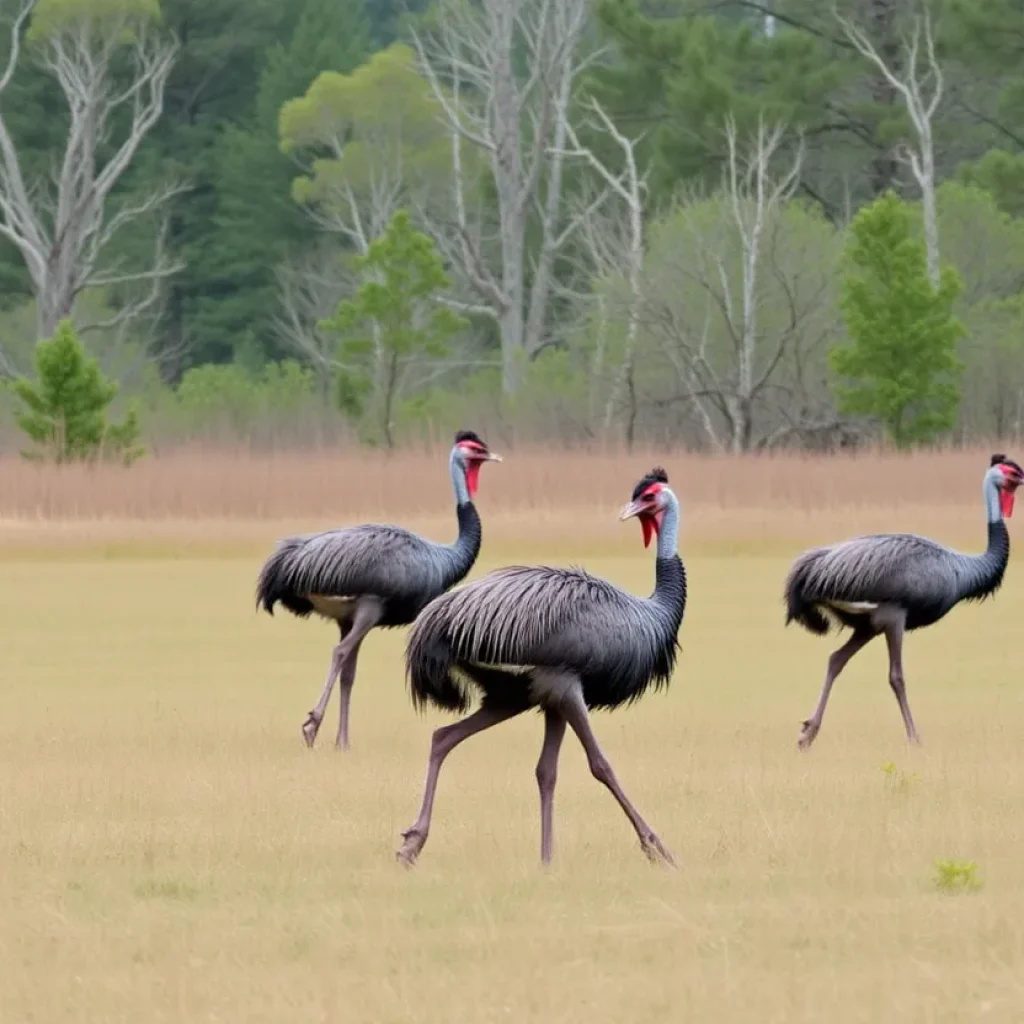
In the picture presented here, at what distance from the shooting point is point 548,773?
9.53m

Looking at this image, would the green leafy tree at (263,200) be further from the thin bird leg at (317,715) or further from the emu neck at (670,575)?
the emu neck at (670,575)

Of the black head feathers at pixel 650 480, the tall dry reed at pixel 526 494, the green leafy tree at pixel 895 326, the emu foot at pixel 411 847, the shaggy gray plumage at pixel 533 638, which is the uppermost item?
the green leafy tree at pixel 895 326

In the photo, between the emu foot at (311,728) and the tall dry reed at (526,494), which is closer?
the emu foot at (311,728)

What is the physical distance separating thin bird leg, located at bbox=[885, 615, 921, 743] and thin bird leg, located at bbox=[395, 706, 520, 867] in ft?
15.6

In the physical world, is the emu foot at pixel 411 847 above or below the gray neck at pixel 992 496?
below

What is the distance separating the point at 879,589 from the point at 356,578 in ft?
9.68

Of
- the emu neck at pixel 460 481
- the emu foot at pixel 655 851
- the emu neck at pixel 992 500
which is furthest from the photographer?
the emu neck at pixel 992 500

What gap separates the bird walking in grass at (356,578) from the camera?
14.0 m

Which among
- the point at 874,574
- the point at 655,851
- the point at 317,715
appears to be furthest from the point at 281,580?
the point at 655,851

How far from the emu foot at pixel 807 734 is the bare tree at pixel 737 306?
36506 mm

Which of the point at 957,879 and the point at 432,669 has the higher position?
the point at 432,669

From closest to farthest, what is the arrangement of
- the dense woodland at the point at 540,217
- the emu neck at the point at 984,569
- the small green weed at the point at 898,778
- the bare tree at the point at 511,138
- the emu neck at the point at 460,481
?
the small green weed at the point at 898,778 < the emu neck at the point at 984,569 < the emu neck at the point at 460,481 < the dense woodland at the point at 540,217 < the bare tree at the point at 511,138

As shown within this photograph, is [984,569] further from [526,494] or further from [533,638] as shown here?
[526,494]

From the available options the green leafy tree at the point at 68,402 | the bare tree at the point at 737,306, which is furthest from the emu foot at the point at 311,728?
the bare tree at the point at 737,306
